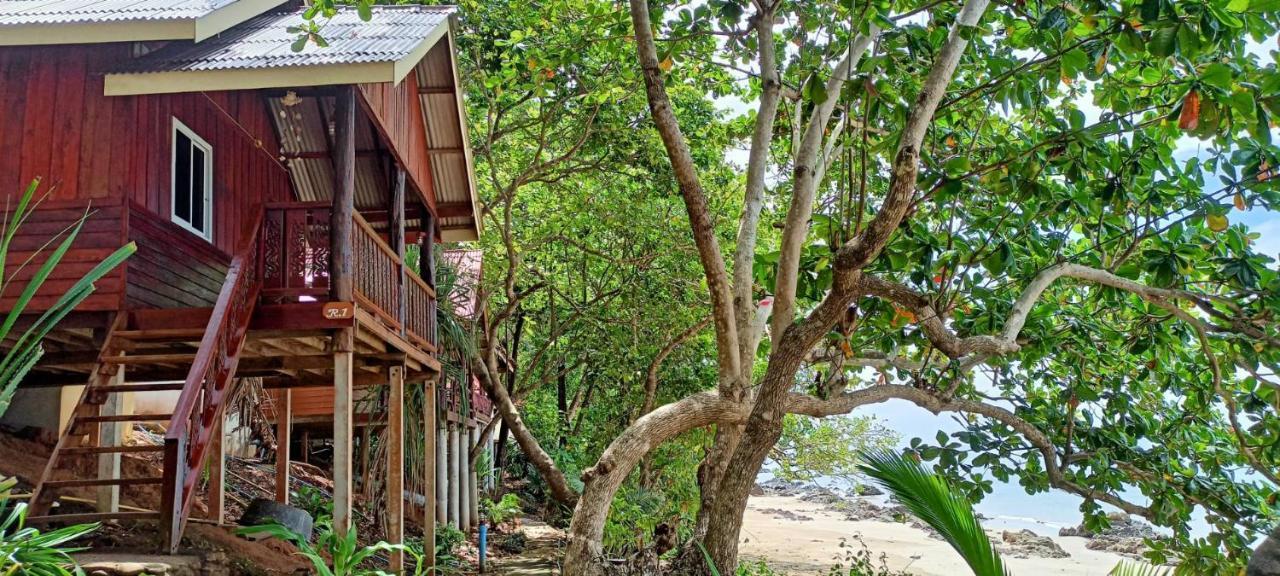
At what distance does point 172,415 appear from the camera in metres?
6.56

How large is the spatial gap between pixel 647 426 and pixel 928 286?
2448 millimetres

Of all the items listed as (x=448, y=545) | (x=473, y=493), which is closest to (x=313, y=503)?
(x=448, y=545)

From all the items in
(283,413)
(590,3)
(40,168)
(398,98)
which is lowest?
(283,413)

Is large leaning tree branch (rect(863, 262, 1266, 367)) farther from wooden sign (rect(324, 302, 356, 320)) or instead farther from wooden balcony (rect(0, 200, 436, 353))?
wooden balcony (rect(0, 200, 436, 353))

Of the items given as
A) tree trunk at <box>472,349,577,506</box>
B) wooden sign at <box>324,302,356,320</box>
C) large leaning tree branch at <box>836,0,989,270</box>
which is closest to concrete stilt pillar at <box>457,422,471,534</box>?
tree trunk at <box>472,349,577,506</box>

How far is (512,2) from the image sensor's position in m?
13.0

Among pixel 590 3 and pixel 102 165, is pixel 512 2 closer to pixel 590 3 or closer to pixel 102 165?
pixel 590 3

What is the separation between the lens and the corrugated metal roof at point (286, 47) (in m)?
7.63

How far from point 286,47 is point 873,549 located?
22.0m

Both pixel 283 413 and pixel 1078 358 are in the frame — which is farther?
pixel 283 413

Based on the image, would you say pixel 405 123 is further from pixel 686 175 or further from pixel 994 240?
pixel 994 240

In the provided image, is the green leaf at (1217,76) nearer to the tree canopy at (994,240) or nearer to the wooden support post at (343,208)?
the tree canopy at (994,240)

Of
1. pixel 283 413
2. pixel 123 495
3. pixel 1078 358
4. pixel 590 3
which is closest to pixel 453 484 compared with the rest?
pixel 283 413

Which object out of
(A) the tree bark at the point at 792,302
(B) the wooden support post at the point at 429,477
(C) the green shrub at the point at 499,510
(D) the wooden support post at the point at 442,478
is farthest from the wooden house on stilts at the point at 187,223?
(C) the green shrub at the point at 499,510
